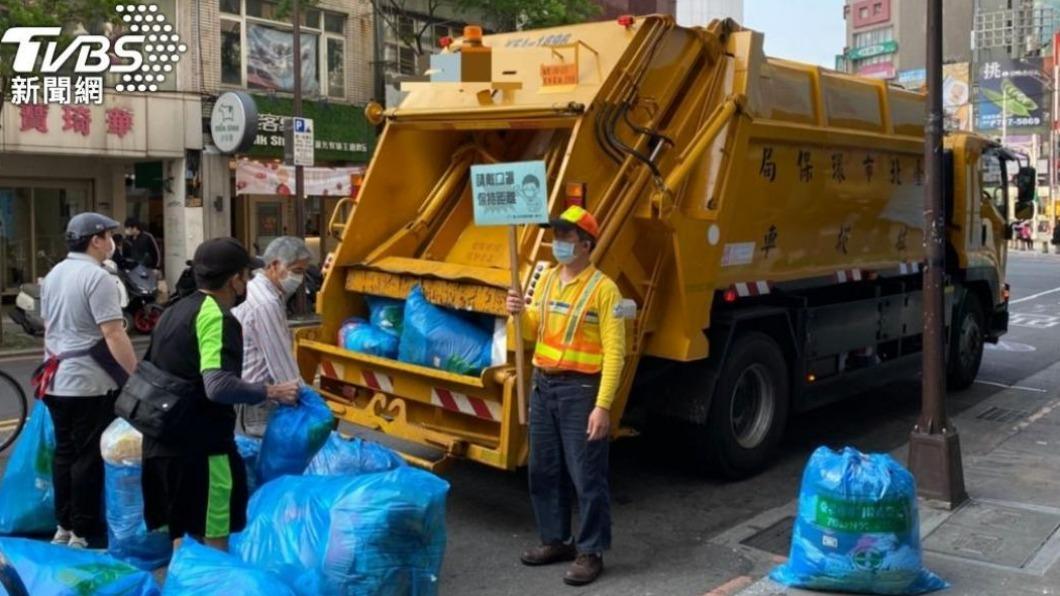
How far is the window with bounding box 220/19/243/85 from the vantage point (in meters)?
19.9

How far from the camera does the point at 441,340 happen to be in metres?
6.04

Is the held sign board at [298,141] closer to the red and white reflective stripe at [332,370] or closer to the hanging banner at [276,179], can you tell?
the hanging banner at [276,179]

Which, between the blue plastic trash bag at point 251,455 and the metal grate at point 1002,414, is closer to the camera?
the blue plastic trash bag at point 251,455

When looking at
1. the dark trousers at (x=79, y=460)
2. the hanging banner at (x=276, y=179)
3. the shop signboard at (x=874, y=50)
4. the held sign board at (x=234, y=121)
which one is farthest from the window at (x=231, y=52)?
the shop signboard at (x=874, y=50)

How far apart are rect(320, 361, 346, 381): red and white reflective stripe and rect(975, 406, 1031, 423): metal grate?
5.43 meters

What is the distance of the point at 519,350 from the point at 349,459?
3.39ft

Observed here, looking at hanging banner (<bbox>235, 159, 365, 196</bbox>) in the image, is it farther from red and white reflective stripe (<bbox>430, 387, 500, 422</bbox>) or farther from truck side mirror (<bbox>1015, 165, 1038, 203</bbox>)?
red and white reflective stripe (<bbox>430, 387, 500, 422</bbox>)

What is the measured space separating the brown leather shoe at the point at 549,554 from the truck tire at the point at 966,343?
5.80 m

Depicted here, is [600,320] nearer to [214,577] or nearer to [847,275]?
[214,577]

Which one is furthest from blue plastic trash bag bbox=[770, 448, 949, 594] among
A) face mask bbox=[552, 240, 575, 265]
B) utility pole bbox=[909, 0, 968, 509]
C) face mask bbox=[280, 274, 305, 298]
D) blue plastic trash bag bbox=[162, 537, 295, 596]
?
Result: face mask bbox=[280, 274, 305, 298]

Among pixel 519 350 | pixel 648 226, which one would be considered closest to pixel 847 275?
pixel 648 226

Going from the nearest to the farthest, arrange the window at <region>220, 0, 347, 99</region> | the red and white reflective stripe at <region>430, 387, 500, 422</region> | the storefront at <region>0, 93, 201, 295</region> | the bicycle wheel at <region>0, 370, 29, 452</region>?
1. the red and white reflective stripe at <region>430, 387, 500, 422</region>
2. the bicycle wheel at <region>0, 370, 29, 452</region>
3. the storefront at <region>0, 93, 201, 295</region>
4. the window at <region>220, 0, 347, 99</region>

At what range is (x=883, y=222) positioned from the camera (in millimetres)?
8359

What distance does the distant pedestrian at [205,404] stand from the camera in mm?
3943
